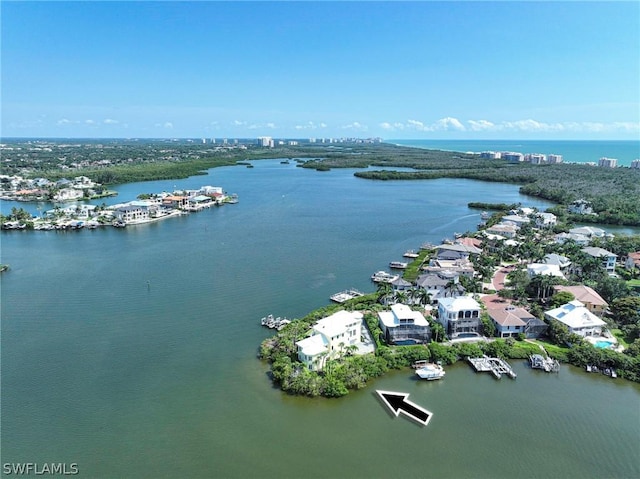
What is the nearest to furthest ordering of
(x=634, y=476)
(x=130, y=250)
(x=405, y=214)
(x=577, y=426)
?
(x=634, y=476)
(x=577, y=426)
(x=130, y=250)
(x=405, y=214)

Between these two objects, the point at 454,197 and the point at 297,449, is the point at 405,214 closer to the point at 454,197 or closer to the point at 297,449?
the point at 454,197

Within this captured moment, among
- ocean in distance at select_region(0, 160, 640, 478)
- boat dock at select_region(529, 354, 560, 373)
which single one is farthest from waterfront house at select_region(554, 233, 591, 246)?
boat dock at select_region(529, 354, 560, 373)

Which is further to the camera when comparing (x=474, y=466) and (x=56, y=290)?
(x=56, y=290)

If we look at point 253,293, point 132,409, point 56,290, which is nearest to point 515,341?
point 253,293

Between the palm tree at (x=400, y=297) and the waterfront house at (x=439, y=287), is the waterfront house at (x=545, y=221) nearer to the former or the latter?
the waterfront house at (x=439, y=287)

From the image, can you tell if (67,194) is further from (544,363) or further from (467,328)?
(544,363)

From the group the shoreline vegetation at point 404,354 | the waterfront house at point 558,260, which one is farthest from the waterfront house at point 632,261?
the shoreline vegetation at point 404,354
